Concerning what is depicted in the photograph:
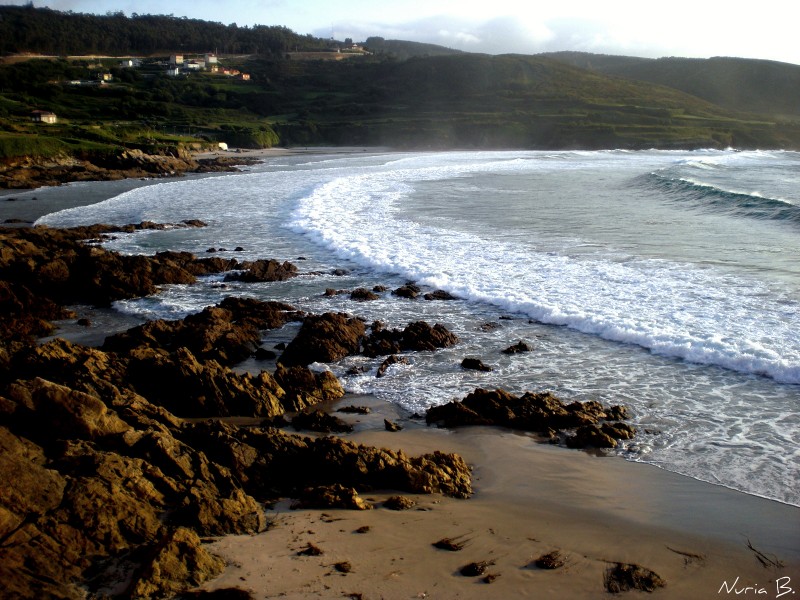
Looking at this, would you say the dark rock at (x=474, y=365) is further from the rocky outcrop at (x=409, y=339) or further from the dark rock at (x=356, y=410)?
the dark rock at (x=356, y=410)

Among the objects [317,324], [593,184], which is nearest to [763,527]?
[317,324]

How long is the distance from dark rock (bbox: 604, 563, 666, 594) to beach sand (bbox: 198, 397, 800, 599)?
0.18 feet

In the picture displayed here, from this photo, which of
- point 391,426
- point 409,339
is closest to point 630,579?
point 391,426

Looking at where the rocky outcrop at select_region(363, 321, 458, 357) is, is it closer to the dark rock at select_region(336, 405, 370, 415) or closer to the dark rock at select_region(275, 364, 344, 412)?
the dark rock at select_region(275, 364, 344, 412)

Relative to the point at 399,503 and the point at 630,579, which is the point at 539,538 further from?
the point at 399,503

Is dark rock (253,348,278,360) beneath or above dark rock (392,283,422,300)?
beneath

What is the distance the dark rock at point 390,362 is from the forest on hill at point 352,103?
43.6 metres

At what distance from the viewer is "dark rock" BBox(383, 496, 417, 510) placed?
265 inches

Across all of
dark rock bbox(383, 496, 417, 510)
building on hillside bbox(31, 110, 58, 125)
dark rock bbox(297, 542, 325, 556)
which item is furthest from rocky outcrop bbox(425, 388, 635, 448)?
building on hillside bbox(31, 110, 58, 125)

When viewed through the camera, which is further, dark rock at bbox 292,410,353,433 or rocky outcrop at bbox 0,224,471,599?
dark rock at bbox 292,410,353,433

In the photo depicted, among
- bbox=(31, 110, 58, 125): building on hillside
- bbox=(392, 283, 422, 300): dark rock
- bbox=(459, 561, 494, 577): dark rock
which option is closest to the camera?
bbox=(459, 561, 494, 577): dark rock

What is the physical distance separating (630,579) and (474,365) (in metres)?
5.43

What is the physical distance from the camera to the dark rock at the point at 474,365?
1085cm

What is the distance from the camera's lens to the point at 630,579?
18.5 ft
